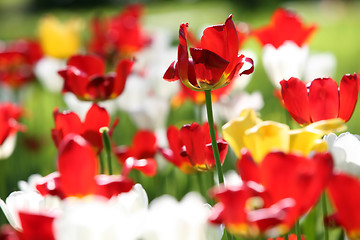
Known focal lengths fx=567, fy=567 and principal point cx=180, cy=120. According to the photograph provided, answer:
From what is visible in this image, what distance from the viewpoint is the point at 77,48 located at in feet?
8.21

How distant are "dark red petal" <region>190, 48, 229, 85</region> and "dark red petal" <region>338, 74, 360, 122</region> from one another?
0.64ft

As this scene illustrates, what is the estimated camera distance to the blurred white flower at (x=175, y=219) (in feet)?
1.69

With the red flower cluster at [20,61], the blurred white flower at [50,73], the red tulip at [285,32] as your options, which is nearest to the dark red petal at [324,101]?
the red tulip at [285,32]

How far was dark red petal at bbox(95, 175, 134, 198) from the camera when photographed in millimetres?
581

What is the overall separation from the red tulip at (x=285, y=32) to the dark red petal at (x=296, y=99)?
58 centimetres

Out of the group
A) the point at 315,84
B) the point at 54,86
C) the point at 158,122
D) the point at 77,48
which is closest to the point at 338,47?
the point at 77,48

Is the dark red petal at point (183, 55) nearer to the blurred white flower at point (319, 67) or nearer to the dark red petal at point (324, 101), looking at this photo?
the dark red petal at point (324, 101)

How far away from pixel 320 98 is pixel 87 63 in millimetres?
618

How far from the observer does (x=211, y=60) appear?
0.75m

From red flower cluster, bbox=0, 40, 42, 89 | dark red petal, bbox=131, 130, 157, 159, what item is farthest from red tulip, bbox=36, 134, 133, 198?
red flower cluster, bbox=0, 40, 42, 89

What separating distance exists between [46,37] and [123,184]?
6.30 feet

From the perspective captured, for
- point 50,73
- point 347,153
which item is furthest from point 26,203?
point 50,73

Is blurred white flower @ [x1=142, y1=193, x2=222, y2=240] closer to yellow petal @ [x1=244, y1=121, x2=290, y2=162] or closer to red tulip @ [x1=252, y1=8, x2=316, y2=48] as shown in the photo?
yellow petal @ [x1=244, y1=121, x2=290, y2=162]

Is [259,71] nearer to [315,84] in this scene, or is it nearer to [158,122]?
[158,122]
